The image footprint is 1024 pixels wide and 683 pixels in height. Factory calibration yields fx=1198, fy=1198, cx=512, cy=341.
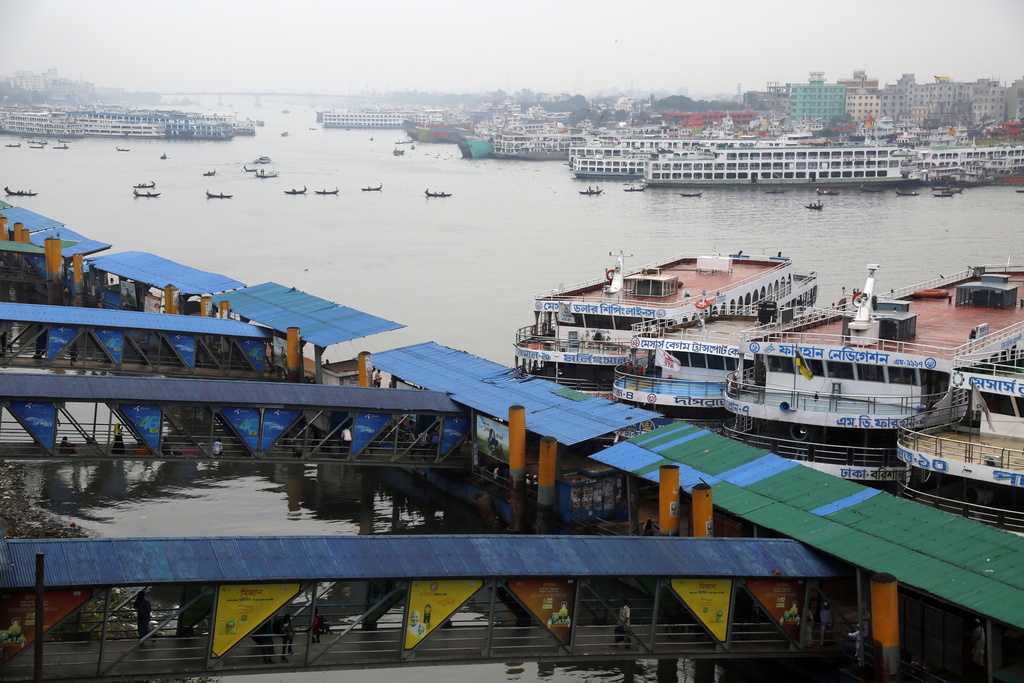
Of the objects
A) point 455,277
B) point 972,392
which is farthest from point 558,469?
point 455,277

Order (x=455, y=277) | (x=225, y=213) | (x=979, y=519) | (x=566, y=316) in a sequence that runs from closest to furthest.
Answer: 1. (x=979, y=519)
2. (x=566, y=316)
3. (x=455, y=277)
4. (x=225, y=213)

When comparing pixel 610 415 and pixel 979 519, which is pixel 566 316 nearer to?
pixel 610 415

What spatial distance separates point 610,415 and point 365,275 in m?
42.0

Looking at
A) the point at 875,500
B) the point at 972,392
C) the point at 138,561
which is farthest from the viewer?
the point at 972,392

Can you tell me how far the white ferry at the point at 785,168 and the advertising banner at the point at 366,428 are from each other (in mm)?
100438

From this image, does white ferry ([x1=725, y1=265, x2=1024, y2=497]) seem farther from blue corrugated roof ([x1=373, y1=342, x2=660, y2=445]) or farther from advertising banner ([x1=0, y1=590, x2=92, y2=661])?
advertising banner ([x1=0, y1=590, x2=92, y2=661])

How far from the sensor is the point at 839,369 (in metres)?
27.7

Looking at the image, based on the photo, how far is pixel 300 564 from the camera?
16.3 m

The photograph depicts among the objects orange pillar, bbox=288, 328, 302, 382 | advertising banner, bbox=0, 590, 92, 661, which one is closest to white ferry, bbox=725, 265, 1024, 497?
orange pillar, bbox=288, 328, 302, 382

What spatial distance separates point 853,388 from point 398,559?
14446 millimetres

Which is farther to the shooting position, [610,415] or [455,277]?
[455,277]

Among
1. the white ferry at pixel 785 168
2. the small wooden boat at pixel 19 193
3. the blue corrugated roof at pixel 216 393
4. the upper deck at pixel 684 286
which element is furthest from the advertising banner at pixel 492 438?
the white ferry at pixel 785 168

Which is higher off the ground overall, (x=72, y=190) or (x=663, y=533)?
(x=72, y=190)

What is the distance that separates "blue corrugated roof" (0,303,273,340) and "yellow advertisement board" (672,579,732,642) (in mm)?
21673
